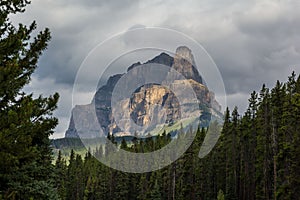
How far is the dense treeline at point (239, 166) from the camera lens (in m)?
40.1

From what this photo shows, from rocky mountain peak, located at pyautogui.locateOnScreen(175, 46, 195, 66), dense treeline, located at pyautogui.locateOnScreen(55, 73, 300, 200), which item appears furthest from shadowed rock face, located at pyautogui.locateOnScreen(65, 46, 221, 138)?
dense treeline, located at pyautogui.locateOnScreen(55, 73, 300, 200)

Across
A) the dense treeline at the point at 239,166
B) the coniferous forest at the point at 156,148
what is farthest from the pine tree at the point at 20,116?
the dense treeline at the point at 239,166

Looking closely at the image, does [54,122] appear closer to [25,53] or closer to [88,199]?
[25,53]

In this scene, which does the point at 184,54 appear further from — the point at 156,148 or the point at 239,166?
the point at 156,148

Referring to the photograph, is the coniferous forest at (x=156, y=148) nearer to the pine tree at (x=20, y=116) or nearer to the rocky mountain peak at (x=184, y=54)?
the pine tree at (x=20, y=116)

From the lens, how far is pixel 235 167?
59.9m

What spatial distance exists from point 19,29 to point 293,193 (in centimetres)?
2713

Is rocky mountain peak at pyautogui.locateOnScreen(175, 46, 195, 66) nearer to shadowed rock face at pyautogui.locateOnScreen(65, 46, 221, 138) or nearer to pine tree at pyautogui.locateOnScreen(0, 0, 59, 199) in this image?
shadowed rock face at pyautogui.locateOnScreen(65, 46, 221, 138)

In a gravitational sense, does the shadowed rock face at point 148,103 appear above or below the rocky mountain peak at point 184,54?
below

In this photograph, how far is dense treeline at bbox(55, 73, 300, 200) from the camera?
132ft

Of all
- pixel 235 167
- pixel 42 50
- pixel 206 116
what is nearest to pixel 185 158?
pixel 235 167

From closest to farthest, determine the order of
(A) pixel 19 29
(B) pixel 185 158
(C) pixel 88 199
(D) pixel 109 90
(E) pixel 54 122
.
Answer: (A) pixel 19 29
(E) pixel 54 122
(D) pixel 109 90
(B) pixel 185 158
(C) pixel 88 199

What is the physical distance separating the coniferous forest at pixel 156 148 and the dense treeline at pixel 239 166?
7 cm

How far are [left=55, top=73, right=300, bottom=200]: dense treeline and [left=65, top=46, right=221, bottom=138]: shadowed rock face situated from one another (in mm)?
5649
